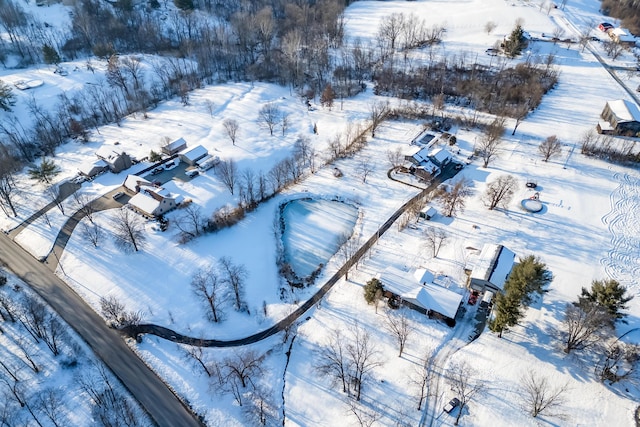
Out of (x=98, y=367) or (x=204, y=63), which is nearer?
(x=98, y=367)

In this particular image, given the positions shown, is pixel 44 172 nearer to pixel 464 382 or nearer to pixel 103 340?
pixel 103 340

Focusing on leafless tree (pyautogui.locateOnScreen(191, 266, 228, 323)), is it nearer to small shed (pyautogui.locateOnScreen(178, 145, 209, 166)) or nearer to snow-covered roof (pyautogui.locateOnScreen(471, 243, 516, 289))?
small shed (pyautogui.locateOnScreen(178, 145, 209, 166))

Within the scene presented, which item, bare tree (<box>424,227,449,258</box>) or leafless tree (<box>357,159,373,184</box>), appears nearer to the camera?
bare tree (<box>424,227,449,258</box>)

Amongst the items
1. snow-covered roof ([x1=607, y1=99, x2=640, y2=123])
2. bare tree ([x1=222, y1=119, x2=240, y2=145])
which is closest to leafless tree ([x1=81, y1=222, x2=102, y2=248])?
bare tree ([x1=222, y1=119, x2=240, y2=145])

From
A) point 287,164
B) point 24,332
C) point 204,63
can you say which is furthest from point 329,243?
point 204,63

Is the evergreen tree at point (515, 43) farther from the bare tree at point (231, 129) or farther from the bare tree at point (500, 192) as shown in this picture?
the bare tree at point (231, 129)

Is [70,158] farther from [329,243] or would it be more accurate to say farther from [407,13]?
[407,13]
